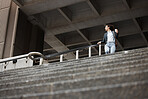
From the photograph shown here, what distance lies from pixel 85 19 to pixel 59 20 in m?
2.03

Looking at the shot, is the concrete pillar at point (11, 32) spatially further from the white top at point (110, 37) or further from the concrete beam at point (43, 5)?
the white top at point (110, 37)

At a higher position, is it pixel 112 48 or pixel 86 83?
pixel 112 48

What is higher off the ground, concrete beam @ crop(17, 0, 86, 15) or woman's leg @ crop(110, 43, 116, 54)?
concrete beam @ crop(17, 0, 86, 15)

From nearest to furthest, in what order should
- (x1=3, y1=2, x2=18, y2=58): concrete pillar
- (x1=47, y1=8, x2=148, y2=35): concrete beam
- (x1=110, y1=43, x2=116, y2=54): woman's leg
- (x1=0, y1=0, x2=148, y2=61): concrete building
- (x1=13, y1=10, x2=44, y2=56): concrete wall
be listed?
1. (x1=110, y1=43, x2=116, y2=54): woman's leg
2. (x1=3, y1=2, x2=18, y2=58): concrete pillar
3. (x1=0, y1=0, x2=148, y2=61): concrete building
4. (x1=13, y1=10, x2=44, y2=56): concrete wall
5. (x1=47, y1=8, x2=148, y2=35): concrete beam

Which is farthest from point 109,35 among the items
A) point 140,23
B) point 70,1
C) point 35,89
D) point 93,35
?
point 93,35

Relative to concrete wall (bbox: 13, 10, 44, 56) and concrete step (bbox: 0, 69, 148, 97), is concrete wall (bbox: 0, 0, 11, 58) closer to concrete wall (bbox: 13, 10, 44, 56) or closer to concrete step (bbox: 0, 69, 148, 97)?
concrete wall (bbox: 13, 10, 44, 56)

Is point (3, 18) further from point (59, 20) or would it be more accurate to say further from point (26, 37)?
point (59, 20)

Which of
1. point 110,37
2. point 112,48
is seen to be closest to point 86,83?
point 112,48

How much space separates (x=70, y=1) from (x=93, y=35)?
17.7 feet

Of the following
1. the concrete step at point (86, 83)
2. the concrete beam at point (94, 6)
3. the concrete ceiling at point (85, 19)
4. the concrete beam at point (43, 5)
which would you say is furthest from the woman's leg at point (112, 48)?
the concrete beam at point (43, 5)

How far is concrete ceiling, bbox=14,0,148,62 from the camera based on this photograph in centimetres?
1689

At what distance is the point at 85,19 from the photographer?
59.8 ft

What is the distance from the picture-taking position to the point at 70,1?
647 inches

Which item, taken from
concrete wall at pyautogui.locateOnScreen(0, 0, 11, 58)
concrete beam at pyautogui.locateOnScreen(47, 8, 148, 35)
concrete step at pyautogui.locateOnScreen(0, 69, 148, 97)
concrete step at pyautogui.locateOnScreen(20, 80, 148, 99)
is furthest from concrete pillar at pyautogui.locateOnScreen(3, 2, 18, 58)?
concrete step at pyautogui.locateOnScreen(20, 80, 148, 99)
